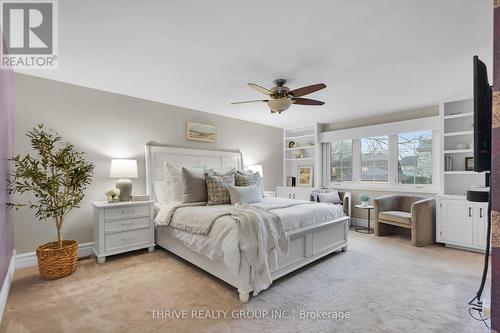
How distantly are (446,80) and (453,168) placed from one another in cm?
166

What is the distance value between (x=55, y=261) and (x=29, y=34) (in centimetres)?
226

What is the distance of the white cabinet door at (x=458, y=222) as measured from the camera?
3.53 m

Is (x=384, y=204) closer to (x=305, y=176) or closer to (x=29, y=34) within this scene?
(x=305, y=176)

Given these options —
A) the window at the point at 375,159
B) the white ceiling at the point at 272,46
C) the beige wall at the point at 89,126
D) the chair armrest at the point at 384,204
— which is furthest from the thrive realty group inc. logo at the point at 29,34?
the window at the point at 375,159

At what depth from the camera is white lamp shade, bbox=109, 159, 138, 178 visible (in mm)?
3332

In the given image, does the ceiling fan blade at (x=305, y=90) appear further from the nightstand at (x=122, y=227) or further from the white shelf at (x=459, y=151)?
the white shelf at (x=459, y=151)

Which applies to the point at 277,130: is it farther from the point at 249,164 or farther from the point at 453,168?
the point at 453,168

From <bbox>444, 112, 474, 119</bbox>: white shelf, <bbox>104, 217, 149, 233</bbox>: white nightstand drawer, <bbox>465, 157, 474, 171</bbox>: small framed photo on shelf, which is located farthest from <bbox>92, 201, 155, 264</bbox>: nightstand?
<bbox>465, 157, 474, 171</bbox>: small framed photo on shelf

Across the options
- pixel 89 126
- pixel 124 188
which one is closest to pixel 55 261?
pixel 124 188

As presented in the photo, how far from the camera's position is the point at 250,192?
3479mm

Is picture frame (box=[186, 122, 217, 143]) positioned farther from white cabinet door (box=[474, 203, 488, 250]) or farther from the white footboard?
white cabinet door (box=[474, 203, 488, 250])

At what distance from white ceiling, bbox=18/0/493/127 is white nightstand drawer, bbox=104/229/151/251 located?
204 cm

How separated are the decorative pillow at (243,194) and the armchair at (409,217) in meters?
2.37

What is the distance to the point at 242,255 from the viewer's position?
220 cm
